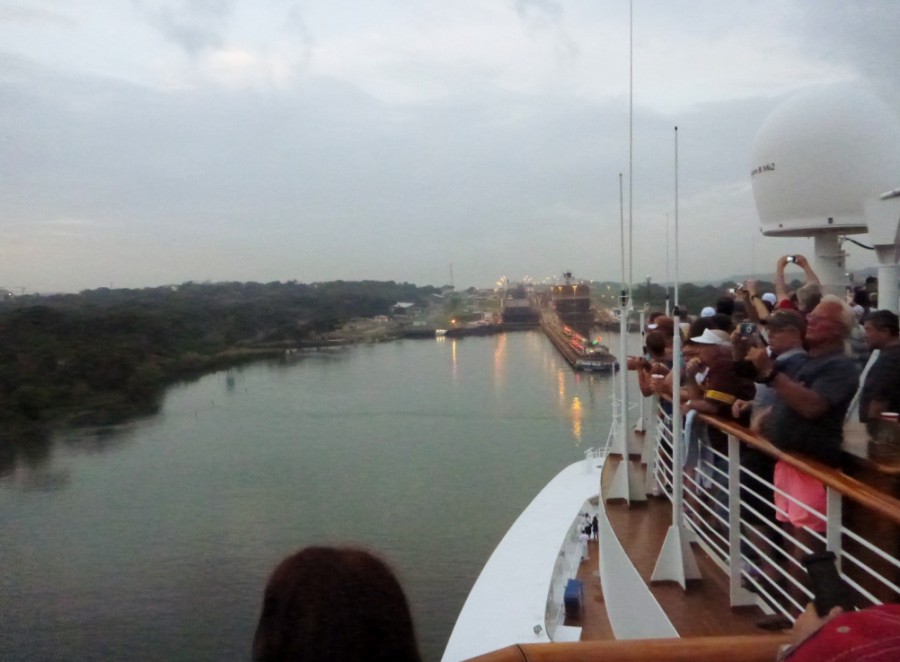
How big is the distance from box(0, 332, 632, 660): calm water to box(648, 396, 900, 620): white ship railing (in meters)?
4.52

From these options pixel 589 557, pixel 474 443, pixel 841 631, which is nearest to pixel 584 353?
pixel 474 443

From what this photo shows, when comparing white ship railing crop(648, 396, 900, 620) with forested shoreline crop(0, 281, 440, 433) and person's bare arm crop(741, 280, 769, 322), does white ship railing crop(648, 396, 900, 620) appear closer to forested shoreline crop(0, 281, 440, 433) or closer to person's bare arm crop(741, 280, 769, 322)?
person's bare arm crop(741, 280, 769, 322)

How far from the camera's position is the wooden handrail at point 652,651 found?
2.89 ft

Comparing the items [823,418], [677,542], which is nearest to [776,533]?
[677,542]

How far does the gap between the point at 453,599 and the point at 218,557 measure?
4.72 metres

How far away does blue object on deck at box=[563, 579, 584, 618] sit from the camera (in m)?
4.62

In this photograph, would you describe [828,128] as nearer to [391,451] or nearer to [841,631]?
[841,631]

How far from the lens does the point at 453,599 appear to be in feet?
35.0

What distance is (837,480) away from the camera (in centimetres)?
155

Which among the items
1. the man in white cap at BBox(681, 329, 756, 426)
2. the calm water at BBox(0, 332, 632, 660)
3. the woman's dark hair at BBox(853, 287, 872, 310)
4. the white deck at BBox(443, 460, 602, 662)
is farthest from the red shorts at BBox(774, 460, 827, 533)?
the calm water at BBox(0, 332, 632, 660)

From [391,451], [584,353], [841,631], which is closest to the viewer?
[841,631]

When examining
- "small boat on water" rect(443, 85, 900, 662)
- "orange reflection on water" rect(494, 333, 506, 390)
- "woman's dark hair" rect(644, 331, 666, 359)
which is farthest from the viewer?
"orange reflection on water" rect(494, 333, 506, 390)

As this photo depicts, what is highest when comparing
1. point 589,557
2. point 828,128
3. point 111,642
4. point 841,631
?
point 828,128

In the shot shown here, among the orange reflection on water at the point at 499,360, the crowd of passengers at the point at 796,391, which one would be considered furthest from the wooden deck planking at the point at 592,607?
the orange reflection on water at the point at 499,360
